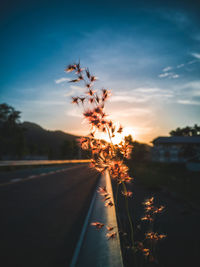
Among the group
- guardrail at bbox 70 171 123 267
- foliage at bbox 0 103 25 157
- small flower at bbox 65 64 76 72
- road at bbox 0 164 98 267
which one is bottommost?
road at bbox 0 164 98 267

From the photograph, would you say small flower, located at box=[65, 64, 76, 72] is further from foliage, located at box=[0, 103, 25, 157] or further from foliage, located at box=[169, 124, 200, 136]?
foliage, located at box=[169, 124, 200, 136]

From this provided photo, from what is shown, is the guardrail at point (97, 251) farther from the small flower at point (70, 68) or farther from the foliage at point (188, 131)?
the foliage at point (188, 131)

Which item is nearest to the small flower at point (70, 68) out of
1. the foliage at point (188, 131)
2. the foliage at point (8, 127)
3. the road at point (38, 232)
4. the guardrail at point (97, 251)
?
the guardrail at point (97, 251)

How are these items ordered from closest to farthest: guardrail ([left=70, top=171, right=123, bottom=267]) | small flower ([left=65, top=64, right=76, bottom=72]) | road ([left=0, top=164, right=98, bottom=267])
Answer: small flower ([left=65, top=64, right=76, bottom=72]) → guardrail ([left=70, top=171, right=123, bottom=267]) → road ([left=0, top=164, right=98, bottom=267])

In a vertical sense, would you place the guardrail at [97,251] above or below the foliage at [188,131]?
below

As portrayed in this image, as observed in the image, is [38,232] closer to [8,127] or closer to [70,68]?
[70,68]

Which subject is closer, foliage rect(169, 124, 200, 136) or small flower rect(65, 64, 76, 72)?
small flower rect(65, 64, 76, 72)

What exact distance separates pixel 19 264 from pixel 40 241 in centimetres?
79

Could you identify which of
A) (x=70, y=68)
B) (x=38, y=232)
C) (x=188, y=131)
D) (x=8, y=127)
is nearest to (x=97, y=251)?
(x=38, y=232)

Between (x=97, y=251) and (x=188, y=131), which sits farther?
(x=188, y=131)

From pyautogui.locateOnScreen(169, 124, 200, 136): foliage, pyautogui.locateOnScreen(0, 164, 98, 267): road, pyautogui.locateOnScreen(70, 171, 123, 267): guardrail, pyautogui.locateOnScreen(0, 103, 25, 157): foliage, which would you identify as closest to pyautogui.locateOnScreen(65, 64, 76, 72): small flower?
pyautogui.locateOnScreen(70, 171, 123, 267): guardrail

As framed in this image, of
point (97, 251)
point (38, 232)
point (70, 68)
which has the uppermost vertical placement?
point (70, 68)

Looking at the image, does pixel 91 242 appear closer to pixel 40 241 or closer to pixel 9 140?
pixel 40 241

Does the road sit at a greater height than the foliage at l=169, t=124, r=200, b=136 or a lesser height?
lesser
